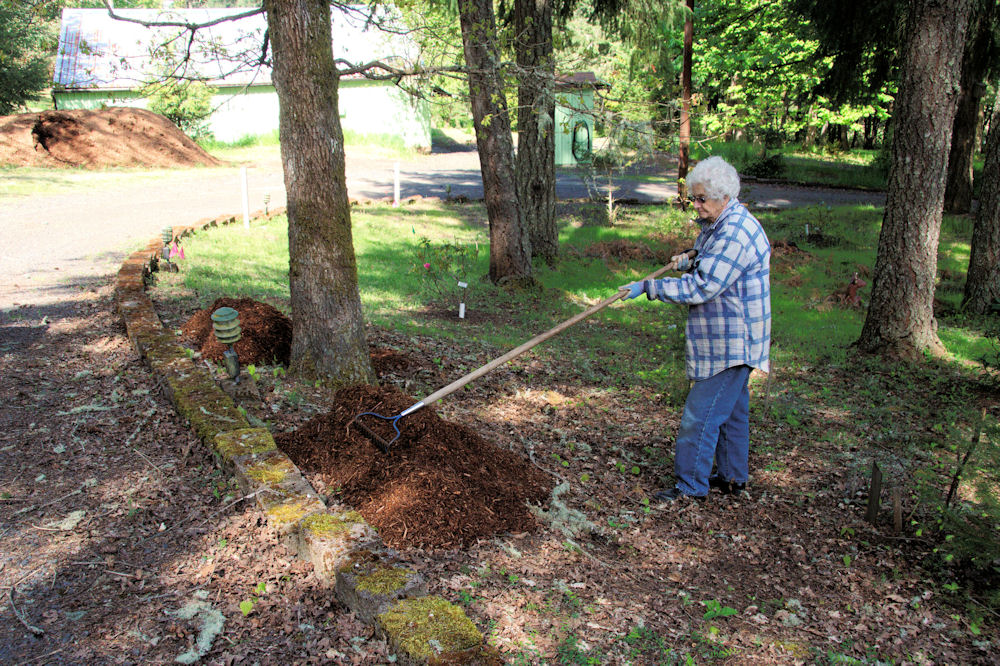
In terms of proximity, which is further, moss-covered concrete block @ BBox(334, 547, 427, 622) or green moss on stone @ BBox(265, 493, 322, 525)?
green moss on stone @ BBox(265, 493, 322, 525)

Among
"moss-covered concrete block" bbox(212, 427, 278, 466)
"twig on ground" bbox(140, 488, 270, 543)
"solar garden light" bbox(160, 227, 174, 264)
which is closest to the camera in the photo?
"twig on ground" bbox(140, 488, 270, 543)

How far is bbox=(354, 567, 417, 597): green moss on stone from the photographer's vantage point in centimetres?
289

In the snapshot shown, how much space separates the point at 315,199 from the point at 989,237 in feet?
27.0

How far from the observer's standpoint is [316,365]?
5375mm

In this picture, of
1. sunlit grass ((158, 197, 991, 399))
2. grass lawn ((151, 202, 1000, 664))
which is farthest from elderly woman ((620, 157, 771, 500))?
sunlit grass ((158, 197, 991, 399))

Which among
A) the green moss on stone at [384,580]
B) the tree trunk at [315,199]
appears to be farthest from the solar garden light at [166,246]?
the green moss on stone at [384,580]

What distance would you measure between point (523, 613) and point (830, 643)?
1.41m

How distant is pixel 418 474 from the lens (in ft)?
12.6

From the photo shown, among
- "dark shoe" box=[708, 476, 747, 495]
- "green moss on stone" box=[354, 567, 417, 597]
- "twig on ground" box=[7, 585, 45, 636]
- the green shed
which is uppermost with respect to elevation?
the green shed

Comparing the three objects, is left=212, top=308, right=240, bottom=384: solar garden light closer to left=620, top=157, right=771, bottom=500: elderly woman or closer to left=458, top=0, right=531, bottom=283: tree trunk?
left=620, top=157, right=771, bottom=500: elderly woman

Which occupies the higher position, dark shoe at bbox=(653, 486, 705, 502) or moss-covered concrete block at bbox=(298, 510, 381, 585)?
moss-covered concrete block at bbox=(298, 510, 381, 585)

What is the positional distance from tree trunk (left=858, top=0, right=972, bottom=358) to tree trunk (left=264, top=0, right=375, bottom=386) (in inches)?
217

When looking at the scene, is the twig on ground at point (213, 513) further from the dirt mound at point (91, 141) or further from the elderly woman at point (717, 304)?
the dirt mound at point (91, 141)

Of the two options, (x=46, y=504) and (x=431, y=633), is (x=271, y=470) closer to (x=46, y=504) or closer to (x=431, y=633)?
(x=46, y=504)
